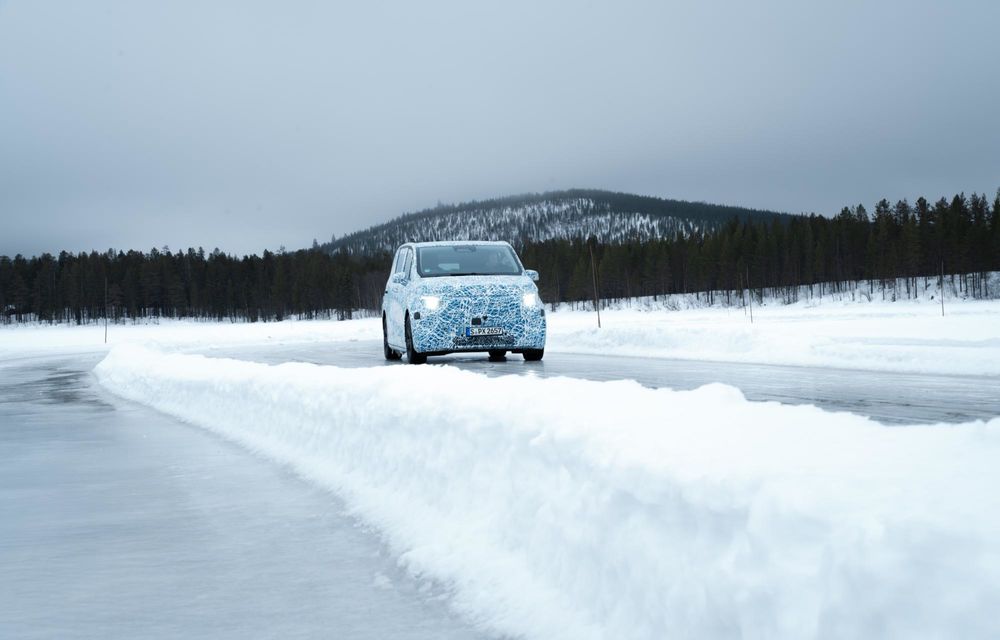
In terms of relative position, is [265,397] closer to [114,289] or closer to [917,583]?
[917,583]

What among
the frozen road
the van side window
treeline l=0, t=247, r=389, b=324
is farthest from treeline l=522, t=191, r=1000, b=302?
the frozen road

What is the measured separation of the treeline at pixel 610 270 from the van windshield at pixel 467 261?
10133 centimetres

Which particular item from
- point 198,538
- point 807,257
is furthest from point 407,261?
point 807,257

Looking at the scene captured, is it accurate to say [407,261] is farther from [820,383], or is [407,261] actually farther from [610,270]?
[610,270]

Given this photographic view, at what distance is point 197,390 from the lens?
1349 cm

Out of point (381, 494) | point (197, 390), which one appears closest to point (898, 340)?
point (197, 390)

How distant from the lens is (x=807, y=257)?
133125 millimetres

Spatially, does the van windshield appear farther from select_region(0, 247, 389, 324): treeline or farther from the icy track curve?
select_region(0, 247, 389, 324): treeline

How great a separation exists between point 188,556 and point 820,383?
840cm

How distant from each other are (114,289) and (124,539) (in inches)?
6430

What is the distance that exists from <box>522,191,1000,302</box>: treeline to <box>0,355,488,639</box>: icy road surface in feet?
339

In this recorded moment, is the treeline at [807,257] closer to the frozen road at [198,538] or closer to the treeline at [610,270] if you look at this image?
the treeline at [610,270]

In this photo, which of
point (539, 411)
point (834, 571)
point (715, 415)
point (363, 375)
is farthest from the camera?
point (363, 375)

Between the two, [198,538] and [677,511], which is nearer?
[677,511]
